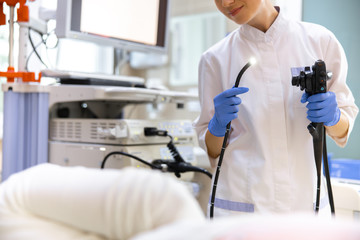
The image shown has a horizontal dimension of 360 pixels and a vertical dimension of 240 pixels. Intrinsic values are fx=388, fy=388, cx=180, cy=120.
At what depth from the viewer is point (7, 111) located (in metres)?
1.63

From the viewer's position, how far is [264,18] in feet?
3.96

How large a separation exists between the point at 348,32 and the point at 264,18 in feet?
3.25

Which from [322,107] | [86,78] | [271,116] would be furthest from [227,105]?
[86,78]

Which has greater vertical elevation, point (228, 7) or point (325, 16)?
point (325, 16)

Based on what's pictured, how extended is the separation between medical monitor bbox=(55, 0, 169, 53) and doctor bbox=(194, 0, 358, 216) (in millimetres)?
816

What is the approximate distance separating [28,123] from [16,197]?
1339 millimetres

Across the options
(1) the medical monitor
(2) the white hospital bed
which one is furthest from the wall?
(2) the white hospital bed

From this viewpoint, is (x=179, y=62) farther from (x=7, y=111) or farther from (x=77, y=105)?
(x=7, y=111)

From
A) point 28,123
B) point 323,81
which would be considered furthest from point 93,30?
point 323,81

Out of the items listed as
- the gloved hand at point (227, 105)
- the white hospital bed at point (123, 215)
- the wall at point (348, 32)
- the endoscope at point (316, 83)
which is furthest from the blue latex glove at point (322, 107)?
the wall at point (348, 32)

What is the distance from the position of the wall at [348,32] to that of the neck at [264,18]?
Answer: 0.90 meters

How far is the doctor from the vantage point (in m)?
1.12

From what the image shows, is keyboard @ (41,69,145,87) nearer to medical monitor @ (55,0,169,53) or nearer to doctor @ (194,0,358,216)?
medical monitor @ (55,0,169,53)

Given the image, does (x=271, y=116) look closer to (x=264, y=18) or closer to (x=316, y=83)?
(x=316, y=83)
